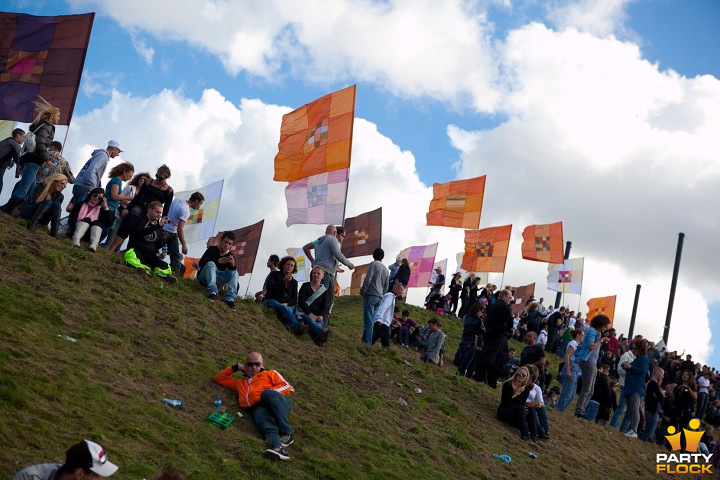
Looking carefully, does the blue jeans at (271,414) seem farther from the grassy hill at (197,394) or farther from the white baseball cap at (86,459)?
the white baseball cap at (86,459)

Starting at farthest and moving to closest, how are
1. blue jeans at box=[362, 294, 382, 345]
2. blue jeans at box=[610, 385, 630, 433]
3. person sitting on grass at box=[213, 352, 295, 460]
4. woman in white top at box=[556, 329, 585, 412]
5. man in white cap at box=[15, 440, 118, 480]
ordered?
1. blue jeans at box=[610, 385, 630, 433]
2. woman in white top at box=[556, 329, 585, 412]
3. blue jeans at box=[362, 294, 382, 345]
4. person sitting on grass at box=[213, 352, 295, 460]
5. man in white cap at box=[15, 440, 118, 480]

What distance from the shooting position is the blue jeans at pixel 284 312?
17.4 meters

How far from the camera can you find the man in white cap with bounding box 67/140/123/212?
16.6 m

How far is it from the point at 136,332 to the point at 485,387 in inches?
381

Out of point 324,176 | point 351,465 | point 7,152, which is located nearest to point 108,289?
point 7,152

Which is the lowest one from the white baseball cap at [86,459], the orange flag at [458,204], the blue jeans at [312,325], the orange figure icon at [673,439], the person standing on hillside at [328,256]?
the orange figure icon at [673,439]

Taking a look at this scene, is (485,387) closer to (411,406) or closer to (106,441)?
(411,406)

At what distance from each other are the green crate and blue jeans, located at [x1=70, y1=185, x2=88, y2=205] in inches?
299

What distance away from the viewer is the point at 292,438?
1126cm

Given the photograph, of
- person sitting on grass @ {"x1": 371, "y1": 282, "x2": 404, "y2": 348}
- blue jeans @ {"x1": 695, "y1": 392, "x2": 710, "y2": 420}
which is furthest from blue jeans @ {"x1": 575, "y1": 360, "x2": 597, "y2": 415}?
blue jeans @ {"x1": 695, "y1": 392, "x2": 710, "y2": 420}

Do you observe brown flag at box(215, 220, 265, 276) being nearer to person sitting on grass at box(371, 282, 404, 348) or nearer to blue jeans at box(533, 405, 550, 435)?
person sitting on grass at box(371, 282, 404, 348)

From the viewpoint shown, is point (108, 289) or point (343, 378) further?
point (343, 378)

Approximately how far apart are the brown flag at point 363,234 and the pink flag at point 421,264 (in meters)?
5.34

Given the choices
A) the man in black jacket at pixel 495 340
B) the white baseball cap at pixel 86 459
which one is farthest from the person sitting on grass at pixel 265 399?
the man in black jacket at pixel 495 340
